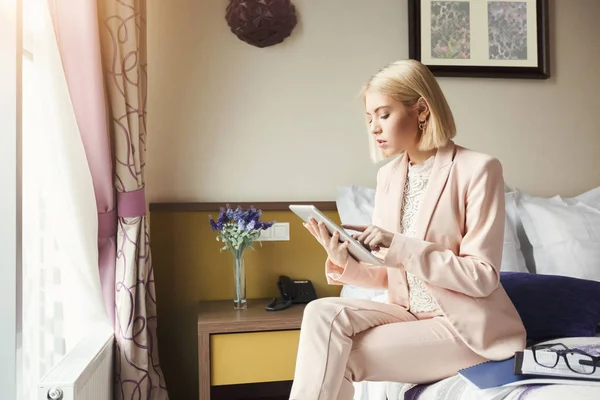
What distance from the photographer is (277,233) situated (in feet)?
8.00

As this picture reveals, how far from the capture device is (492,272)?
1.29 meters

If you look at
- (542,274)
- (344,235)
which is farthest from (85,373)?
(542,274)

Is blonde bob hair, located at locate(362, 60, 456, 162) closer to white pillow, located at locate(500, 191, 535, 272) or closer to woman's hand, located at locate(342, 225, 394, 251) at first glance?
woman's hand, located at locate(342, 225, 394, 251)

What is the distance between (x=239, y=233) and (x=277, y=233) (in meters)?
0.32

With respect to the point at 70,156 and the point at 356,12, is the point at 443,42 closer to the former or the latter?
the point at 356,12

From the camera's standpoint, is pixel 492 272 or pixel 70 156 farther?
pixel 70 156

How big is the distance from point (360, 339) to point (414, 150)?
0.54 meters

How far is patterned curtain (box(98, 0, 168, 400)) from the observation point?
188cm

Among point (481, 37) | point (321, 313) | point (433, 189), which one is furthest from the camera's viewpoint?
point (481, 37)

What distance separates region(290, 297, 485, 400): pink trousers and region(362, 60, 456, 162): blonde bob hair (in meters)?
0.47

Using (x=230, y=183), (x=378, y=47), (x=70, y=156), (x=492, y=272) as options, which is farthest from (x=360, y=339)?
(x=378, y=47)

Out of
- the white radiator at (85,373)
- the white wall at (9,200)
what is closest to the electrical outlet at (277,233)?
the white radiator at (85,373)

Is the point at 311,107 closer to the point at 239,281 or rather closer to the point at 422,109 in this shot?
the point at 239,281

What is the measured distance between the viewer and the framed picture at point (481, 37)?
8.40 feet
